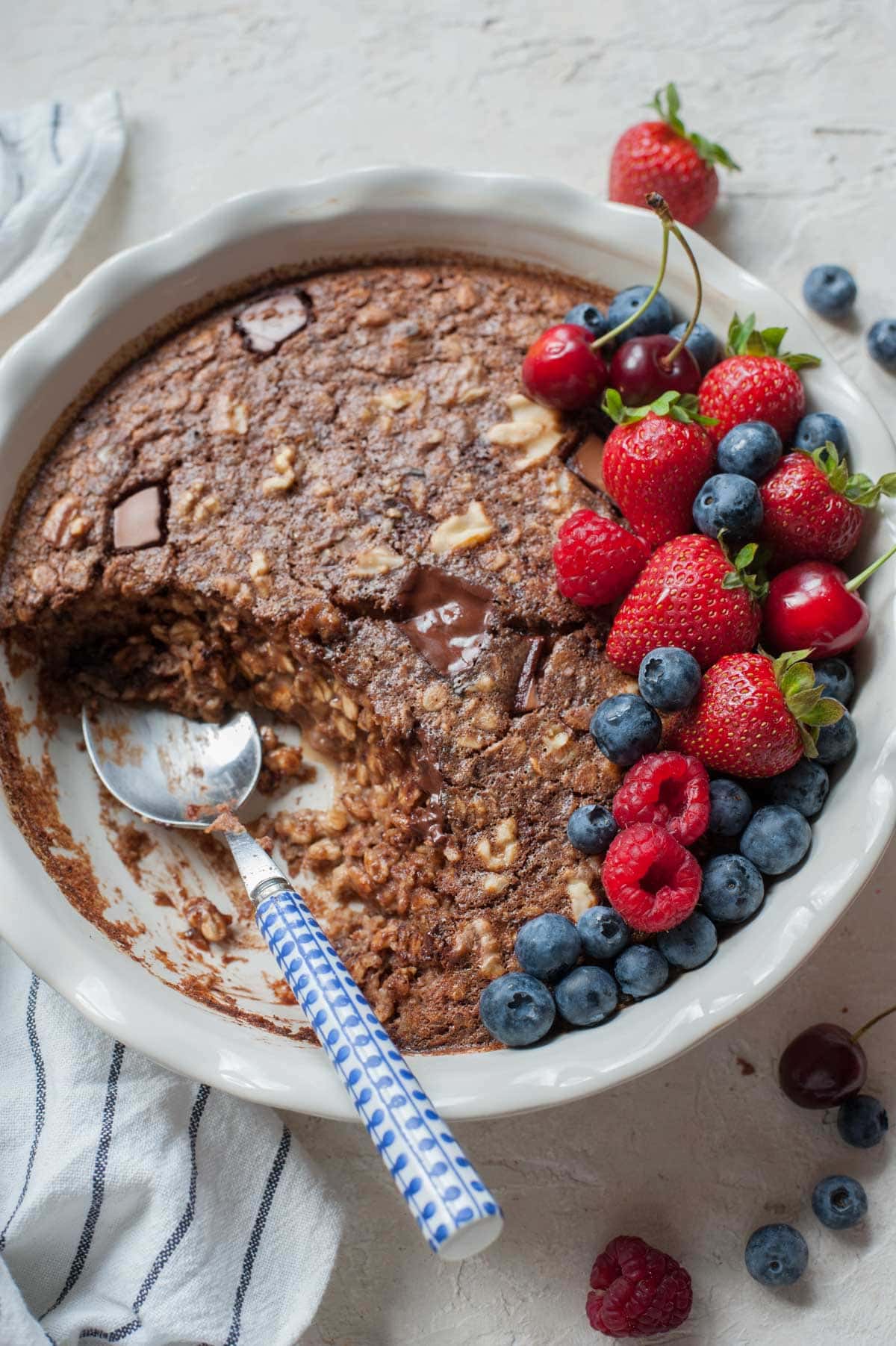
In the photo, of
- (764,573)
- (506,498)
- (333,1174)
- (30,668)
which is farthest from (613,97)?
(333,1174)

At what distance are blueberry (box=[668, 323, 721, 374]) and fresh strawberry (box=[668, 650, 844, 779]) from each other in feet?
2.38

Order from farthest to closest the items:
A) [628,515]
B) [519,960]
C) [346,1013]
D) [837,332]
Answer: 1. [837,332]
2. [628,515]
3. [519,960]
4. [346,1013]

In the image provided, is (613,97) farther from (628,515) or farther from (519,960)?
(519,960)

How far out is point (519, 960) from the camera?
2.11 m

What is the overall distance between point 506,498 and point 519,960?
0.92 meters

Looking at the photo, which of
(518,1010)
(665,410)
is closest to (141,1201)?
(518,1010)

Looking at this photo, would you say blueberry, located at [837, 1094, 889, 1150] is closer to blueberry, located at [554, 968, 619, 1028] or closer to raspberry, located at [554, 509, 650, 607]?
blueberry, located at [554, 968, 619, 1028]

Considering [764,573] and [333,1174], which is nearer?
[764,573]

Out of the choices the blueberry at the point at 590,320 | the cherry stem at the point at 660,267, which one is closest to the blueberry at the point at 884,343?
the cherry stem at the point at 660,267

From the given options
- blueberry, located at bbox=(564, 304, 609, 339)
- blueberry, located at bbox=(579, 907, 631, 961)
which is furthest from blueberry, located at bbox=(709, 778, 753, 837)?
blueberry, located at bbox=(564, 304, 609, 339)

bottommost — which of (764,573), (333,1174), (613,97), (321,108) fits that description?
(333,1174)

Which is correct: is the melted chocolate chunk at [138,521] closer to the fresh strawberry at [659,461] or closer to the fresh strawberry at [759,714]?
the fresh strawberry at [659,461]

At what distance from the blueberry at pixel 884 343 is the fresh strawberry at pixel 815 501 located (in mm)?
691

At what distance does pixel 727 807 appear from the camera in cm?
209
